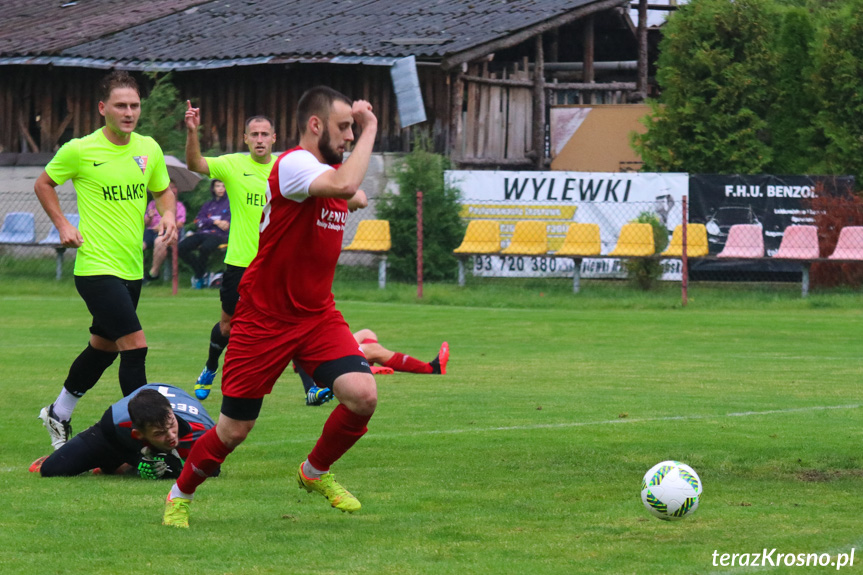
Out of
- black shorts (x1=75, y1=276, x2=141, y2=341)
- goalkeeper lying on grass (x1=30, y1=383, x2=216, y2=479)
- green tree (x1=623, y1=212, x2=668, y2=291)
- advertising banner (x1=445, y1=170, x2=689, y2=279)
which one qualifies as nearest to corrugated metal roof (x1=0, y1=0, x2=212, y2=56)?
advertising banner (x1=445, y1=170, x2=689, y2=279)

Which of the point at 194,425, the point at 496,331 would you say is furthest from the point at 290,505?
the point at 496,331

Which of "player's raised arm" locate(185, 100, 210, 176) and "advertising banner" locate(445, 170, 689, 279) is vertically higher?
"player's raised arm" locate(185, 100, 210, 176)

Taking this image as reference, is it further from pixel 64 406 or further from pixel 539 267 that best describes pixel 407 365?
pixel 539 267

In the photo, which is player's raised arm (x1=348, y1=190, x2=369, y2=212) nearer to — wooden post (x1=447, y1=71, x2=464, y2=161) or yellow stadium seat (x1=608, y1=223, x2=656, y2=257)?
yellow stadium seat (x1=608, y1=223, x2=656, y2=257)

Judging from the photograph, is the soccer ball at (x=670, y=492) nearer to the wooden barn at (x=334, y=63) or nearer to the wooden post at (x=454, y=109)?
the wooden barn at (x=334, y=63)

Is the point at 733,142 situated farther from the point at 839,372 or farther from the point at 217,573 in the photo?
the point at 217,573

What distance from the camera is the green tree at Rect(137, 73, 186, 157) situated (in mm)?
26969

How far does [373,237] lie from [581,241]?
3.89 m

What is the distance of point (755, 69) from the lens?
26.1 m

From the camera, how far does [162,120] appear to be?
2711cm

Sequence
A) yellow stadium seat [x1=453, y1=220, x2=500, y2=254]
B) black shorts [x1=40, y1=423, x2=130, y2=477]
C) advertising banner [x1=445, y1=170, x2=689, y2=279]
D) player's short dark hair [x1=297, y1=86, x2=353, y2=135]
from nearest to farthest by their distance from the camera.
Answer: player's short dark hair [x1=297, y1=86, x2=353, y2=135] < black shorts [x1=40, y1=423, x2=130, y2=477] < yellow stadium seat [x1=453, y1=220, x2=500, y2=254] < advertising banner [x1=445, y1=170, x2=689, y2=279]

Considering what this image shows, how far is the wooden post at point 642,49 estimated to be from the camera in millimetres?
32625

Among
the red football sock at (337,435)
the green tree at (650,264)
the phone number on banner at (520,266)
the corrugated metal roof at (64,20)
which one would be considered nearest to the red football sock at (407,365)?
the red football sock at (337,435)

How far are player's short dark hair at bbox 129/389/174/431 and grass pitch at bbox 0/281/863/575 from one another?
0.39m
